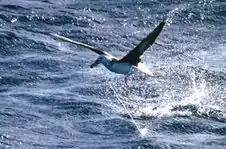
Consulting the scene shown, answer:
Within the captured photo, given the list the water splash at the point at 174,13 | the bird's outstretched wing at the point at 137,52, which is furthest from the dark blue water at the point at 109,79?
the bird's outstretched wing at the point at 137,52

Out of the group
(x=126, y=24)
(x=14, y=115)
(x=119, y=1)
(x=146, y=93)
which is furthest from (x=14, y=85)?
(x=119, y=1)

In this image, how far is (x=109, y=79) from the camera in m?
18.5

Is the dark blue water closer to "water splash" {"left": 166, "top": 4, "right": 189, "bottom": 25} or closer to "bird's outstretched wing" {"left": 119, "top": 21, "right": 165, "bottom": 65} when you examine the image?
"water splash" {"left": 166, "top": 4, "right": 189, "bottom": 25}

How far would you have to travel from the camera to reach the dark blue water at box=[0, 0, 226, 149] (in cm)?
1495

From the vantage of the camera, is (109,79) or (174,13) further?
(174,13)

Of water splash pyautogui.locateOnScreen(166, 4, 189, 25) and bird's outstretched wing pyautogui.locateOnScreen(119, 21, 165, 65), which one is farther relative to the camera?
water splash pyautogui.locateOnScreen(166, 4, 189, 25)

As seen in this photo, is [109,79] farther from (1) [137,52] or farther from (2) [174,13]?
(2) [174,13]

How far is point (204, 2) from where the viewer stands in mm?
25203

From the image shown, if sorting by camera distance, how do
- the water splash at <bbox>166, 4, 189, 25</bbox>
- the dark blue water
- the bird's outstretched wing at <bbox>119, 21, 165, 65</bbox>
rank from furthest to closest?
the water splash at <bbox>166, 4, 189, 25</bbox>, the dark blue water, the bird's outstretched wing at <bbox>119, 21, 165, 65</bbox>

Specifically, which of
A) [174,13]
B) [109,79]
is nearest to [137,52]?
[109,79]

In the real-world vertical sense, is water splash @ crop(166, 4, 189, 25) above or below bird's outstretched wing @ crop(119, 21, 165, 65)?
below

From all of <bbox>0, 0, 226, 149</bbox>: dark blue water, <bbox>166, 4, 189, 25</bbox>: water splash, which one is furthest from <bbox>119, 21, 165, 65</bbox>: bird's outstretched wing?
→ <bbox>166, 4, 189, 25</bbox>: water splash

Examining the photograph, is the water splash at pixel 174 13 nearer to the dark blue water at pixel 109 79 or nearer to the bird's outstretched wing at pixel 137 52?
the dark blue water at pixel 109 79

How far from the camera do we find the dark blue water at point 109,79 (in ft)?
49.0
